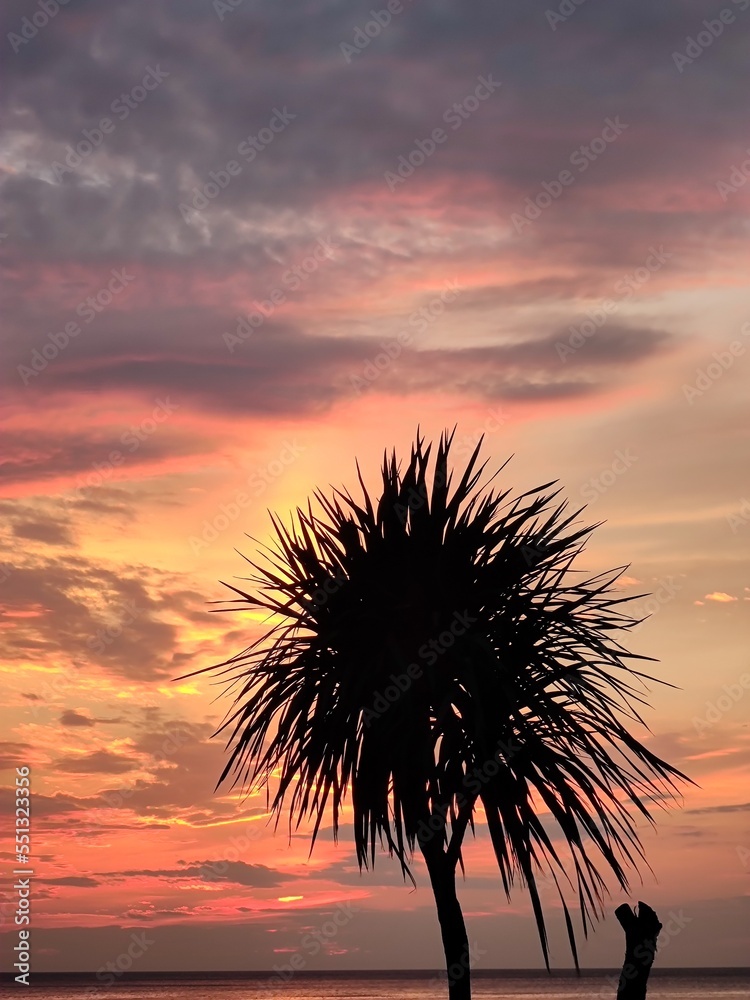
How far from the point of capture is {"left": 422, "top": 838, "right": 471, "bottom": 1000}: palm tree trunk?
10.4m

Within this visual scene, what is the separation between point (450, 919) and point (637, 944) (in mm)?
2076

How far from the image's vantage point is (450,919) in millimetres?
10477

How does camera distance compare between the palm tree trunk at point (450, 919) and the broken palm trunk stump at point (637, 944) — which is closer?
the broken palm trunk stump at point (637, 944)

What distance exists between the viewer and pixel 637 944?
352 inches

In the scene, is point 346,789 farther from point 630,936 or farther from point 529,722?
point 630,936

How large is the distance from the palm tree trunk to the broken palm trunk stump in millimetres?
1851

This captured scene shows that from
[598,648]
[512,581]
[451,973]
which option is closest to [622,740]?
[598,648]

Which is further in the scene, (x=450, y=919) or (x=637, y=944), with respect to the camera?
(x=450, y=919)

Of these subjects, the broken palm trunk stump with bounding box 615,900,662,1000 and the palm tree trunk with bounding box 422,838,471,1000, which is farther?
the palm tree trunk with bounding box 422,838,471,1000

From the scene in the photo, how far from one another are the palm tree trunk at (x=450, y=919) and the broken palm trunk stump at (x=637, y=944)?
185cm

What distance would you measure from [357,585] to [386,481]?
3.79ft

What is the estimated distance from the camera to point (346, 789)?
11.1m

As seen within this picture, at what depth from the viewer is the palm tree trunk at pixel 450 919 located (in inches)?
408

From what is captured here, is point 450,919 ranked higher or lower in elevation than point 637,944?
higher
